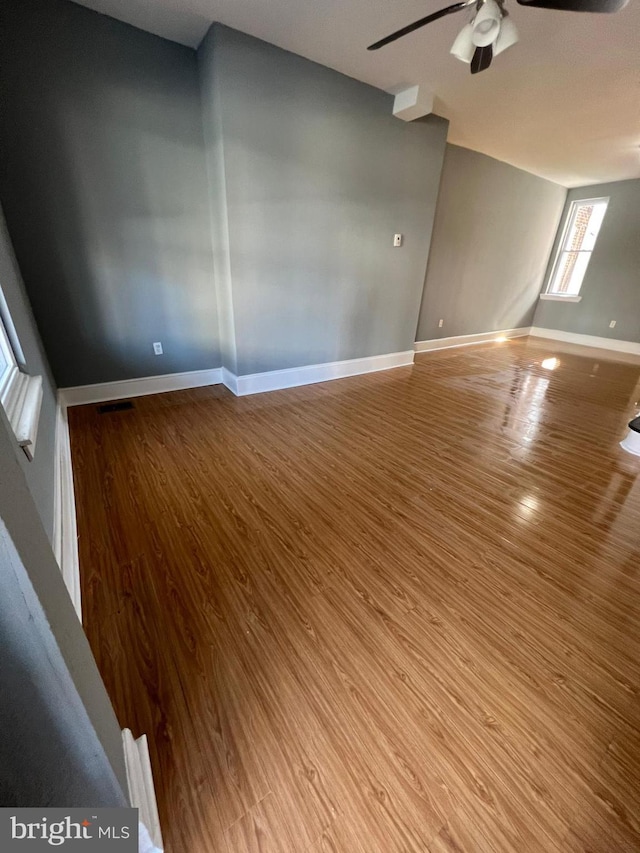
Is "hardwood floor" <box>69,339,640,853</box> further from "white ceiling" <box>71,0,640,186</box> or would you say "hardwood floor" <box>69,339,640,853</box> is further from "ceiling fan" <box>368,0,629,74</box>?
"white ceiling" <box>71,0,640,186</box>

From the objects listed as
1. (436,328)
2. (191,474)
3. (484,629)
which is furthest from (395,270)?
(484,629)

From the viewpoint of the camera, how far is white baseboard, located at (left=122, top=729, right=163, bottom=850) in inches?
27.6

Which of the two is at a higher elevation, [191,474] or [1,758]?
[1,758]

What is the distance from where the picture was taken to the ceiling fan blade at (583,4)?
1434mm

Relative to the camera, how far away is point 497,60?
243cm

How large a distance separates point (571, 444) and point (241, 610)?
255cm

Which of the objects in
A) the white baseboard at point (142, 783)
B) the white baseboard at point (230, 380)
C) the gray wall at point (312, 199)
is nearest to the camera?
the white baseboard at point (142, 783)

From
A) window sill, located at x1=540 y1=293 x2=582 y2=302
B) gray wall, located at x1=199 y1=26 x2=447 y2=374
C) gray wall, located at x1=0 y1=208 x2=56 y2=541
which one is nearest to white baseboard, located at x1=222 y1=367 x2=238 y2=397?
gray wall, located at x1=199 y1=26 x2=447 y2=374

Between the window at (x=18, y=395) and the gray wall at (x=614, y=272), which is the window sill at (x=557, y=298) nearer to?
the gray wall at (x=614, y=272)

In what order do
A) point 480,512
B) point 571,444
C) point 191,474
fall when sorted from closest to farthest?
point 480,512, point 191,474, point 571,444

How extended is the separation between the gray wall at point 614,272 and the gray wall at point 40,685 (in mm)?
7588

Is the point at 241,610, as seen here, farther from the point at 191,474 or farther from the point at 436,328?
the point at 436,328

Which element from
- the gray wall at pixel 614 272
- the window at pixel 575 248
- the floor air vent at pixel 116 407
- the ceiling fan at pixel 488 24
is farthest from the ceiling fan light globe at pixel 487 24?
the window at pixel 575 248

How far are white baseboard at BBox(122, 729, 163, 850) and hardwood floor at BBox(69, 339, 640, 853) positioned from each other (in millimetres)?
44
